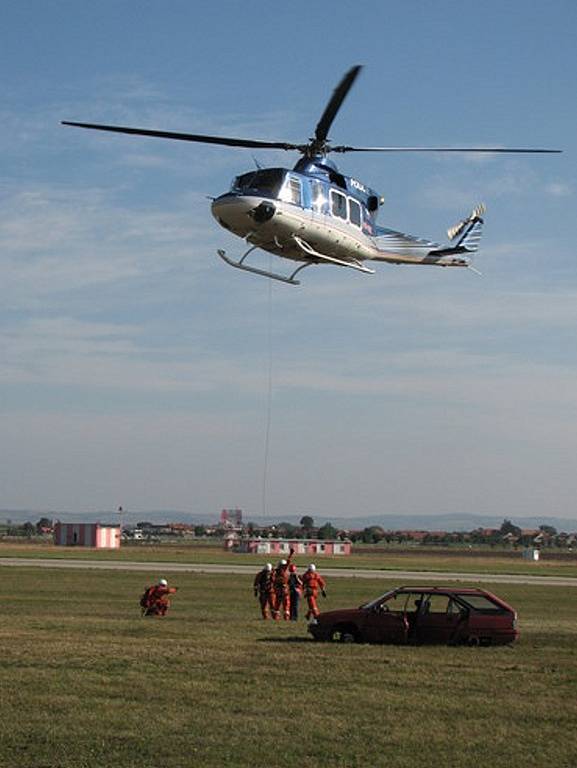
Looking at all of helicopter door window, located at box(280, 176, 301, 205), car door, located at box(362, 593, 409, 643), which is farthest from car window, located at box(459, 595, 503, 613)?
helicopter door window, located at box(280, 176, 301, 205)

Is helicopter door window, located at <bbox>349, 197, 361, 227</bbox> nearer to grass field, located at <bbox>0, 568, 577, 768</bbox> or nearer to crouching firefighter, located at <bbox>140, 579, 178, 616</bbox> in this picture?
crouching firefighter, located at <bbox>140, 579, 178, 616</bbox>

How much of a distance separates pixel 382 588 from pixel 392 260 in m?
18.2

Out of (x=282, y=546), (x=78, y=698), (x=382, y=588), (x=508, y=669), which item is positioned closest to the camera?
(x=78, y=698)

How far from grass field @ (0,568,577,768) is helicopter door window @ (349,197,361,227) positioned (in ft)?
38.2

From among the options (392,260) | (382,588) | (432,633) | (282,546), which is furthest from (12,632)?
(282,546)

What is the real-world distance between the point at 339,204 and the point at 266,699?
1902 centimetres

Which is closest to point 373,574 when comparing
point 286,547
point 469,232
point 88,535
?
point 469,232

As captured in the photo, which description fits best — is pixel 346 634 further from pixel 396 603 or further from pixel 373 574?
pixel 373 574

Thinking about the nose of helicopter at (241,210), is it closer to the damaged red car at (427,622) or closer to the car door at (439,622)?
the damaged red car at (427,622)

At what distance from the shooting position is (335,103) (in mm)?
31797

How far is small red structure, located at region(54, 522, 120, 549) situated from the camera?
396ft

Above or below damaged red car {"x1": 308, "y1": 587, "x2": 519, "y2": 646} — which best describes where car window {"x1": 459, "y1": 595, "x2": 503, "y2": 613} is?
above

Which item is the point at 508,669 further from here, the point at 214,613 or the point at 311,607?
the point at 214,613

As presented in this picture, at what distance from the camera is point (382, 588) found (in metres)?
53.0
